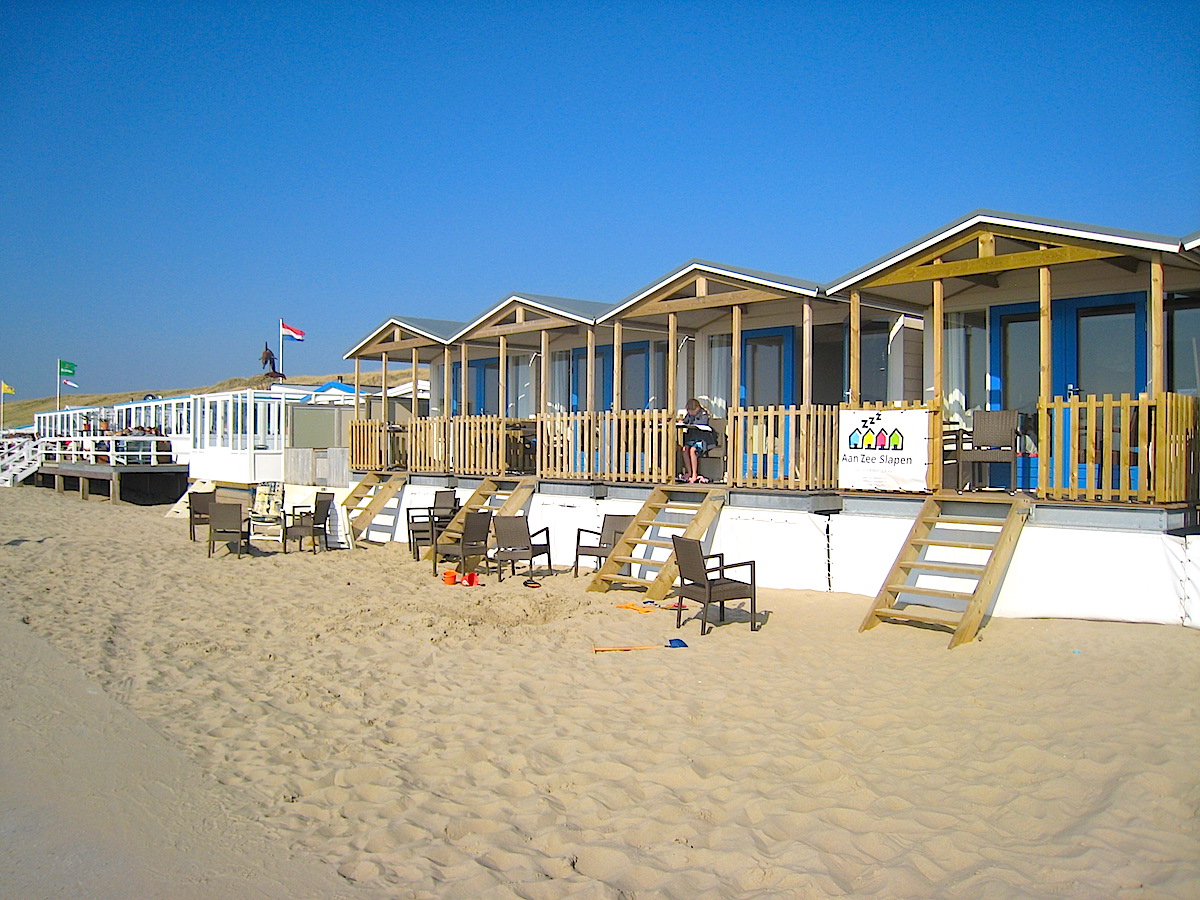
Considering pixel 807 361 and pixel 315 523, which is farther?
pixel 315 523

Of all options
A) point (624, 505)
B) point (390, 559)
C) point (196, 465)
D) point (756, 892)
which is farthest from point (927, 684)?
point (196, 465)

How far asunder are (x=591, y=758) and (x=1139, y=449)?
6.13 m

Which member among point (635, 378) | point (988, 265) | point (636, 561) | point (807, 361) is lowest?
point (636, 561)

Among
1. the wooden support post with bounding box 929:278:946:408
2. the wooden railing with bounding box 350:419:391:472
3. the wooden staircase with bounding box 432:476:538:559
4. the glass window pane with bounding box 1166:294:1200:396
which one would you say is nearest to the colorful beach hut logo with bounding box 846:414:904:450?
the wooden support post with bounding box 929:278:946:408

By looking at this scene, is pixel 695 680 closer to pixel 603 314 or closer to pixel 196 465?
pixel 603 314

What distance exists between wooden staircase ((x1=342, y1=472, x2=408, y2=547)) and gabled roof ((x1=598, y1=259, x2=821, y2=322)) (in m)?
5.48

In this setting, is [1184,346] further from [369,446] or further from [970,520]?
[369,446]

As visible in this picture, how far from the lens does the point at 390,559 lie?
14.2 m

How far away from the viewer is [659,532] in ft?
39.7

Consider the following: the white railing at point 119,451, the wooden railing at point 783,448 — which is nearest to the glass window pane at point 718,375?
the wooden railing at point 783,448

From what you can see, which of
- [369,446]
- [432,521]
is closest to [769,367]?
[432,521]

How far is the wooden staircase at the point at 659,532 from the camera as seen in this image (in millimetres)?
10516

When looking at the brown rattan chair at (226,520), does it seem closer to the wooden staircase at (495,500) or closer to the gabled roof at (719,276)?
the wooden staircase at (495,500)

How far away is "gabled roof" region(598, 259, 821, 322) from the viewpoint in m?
11.2
